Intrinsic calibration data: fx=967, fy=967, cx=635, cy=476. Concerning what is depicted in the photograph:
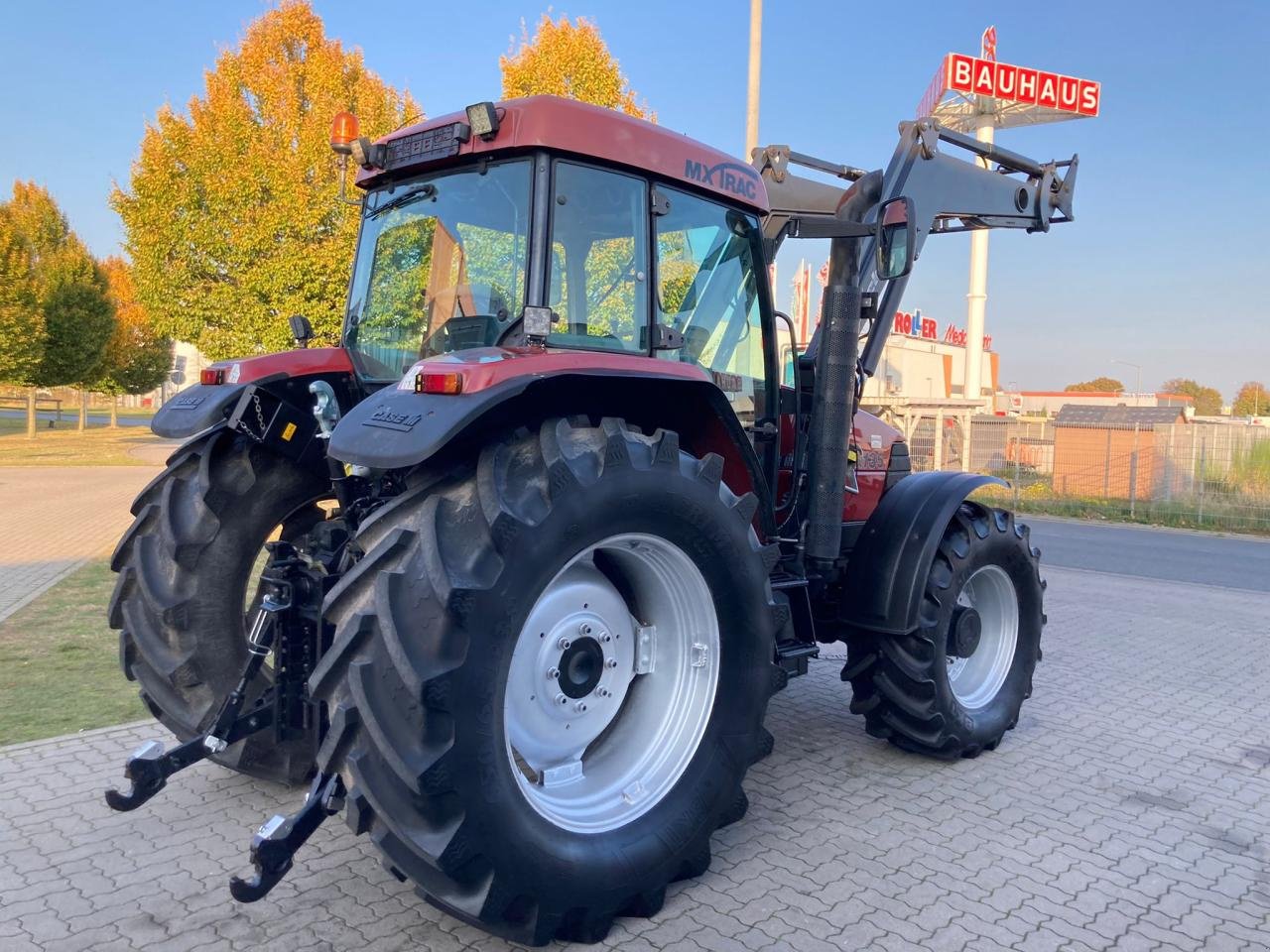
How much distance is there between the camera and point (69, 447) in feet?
88.6

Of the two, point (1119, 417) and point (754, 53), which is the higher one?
point (754, 53)

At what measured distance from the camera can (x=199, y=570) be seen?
3.69 metres

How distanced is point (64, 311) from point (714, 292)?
2860 centimetres

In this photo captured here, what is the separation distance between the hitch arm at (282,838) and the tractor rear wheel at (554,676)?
22 centimetres

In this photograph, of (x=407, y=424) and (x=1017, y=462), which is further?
(x=1017, y=462)

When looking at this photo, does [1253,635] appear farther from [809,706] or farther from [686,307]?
[686,307]

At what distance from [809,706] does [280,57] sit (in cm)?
1364

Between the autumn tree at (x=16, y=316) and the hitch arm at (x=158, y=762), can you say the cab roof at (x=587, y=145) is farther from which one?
the autumn tree at (x=16, y=316)

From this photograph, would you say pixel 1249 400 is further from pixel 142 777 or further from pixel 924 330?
pixel 142 777

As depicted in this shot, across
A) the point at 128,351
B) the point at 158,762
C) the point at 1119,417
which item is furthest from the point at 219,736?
the point at 128,351

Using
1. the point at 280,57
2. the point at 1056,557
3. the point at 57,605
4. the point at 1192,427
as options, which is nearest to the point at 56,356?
the point at 280,57

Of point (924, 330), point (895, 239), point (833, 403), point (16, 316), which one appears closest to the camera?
point (895, 239)

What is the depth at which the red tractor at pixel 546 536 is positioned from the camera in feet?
8.80

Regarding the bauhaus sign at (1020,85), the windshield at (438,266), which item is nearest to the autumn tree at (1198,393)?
the bauhaus sign at (1020,85)
